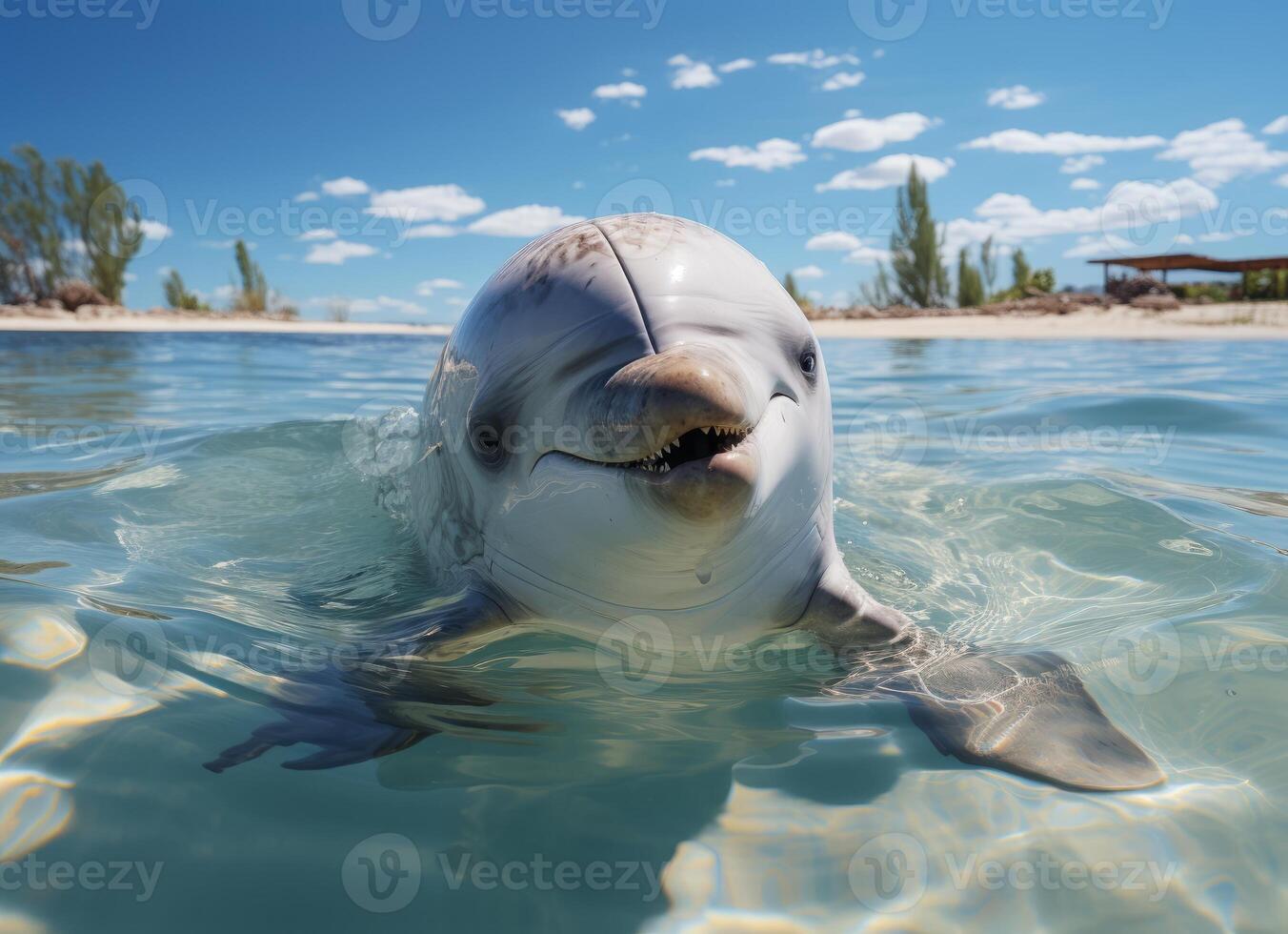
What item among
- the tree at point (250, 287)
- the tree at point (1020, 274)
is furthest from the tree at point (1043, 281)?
the tree at point (250, 287)

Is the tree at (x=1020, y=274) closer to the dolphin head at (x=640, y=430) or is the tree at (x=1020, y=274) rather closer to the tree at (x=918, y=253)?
the tree at (x=918, y=253)

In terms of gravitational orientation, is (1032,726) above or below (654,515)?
below

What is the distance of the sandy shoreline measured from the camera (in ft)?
68.1

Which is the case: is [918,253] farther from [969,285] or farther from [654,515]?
[654,515]

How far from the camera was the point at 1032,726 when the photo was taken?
2.29 m

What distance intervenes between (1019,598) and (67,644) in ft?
10.5

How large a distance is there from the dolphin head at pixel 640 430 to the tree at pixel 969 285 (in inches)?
1364

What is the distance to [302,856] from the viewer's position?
171cm

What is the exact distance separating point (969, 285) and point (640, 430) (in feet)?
118

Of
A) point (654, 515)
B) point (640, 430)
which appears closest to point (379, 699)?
point (654, 515)

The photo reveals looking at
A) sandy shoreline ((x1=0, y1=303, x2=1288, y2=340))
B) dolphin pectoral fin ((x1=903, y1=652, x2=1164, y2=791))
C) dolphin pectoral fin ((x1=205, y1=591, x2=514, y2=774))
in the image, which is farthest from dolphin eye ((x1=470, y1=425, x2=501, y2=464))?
sandy shoreline ((x1=0, y1=303, x2=1288, y2=340))

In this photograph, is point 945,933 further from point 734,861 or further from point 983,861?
point 734,861

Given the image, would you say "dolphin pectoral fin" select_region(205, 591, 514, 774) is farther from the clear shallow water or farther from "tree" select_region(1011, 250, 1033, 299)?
"tree" select_region(1011, 250, 1033, 299)

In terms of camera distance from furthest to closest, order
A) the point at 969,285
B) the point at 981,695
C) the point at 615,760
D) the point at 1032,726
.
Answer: the point at 969,285, the point at 981,695, the point at 1032,726, the point at 615,760
